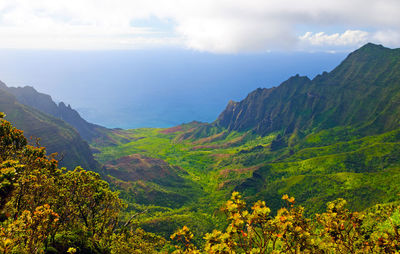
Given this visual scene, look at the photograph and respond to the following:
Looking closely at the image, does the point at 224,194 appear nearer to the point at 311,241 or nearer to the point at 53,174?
the point at 53,174

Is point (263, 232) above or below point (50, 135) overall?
above

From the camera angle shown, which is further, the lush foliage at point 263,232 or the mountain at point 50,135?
the mountain at point 50,135

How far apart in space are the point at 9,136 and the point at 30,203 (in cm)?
773

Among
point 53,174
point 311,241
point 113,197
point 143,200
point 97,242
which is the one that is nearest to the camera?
point 311,241

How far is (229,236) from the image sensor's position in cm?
959

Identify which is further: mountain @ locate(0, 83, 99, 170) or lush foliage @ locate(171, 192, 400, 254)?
mountain @ locate(0, 83, 99, 170)

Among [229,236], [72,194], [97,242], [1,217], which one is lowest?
[97,242]

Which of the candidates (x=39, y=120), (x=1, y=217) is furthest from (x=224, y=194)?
(x=1, y=217)

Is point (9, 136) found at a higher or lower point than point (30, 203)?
higher

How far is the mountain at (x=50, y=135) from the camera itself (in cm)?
15988

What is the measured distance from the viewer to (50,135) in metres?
167

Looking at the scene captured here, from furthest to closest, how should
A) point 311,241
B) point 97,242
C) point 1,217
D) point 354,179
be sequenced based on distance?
point 354,179 → point 97,242 → point 1,217 → point 311,241

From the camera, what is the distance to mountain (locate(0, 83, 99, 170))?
159875 mm

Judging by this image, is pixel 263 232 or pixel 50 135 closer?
pixel 263 232
